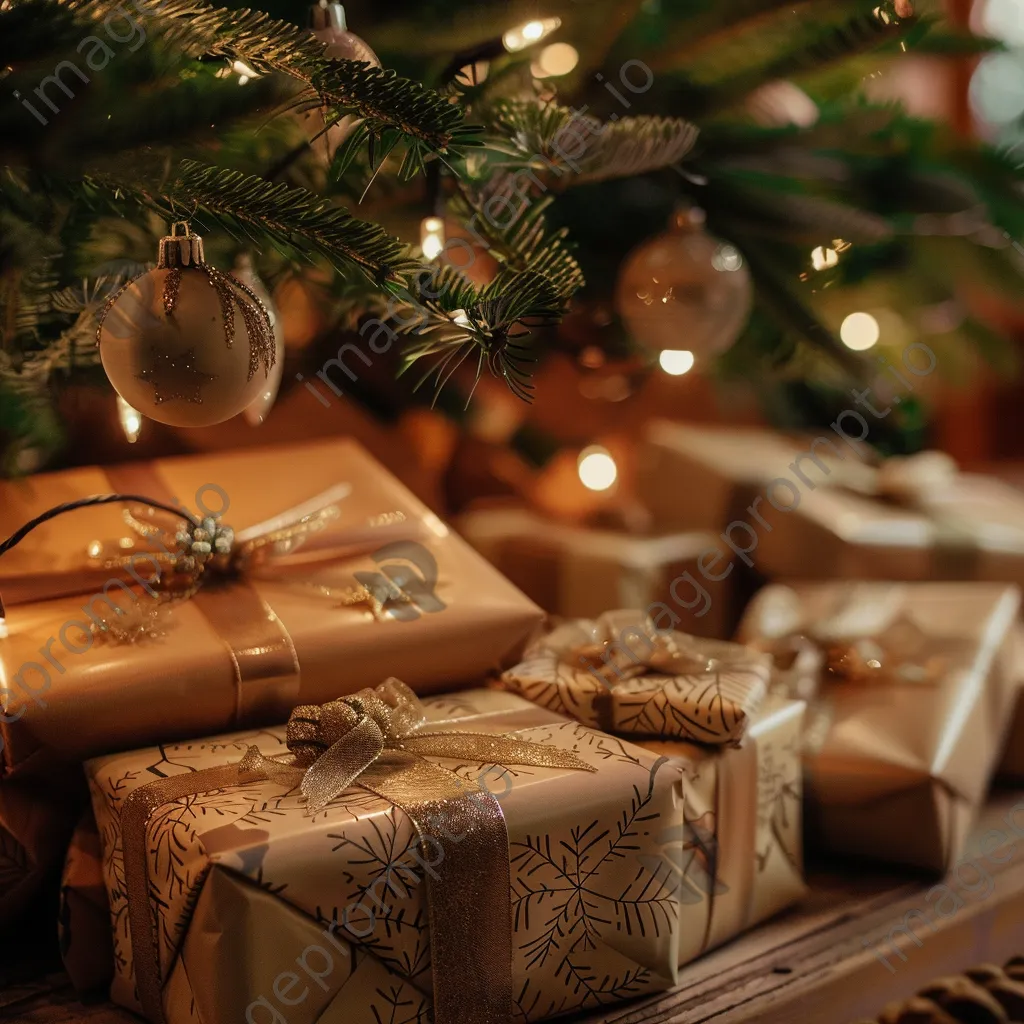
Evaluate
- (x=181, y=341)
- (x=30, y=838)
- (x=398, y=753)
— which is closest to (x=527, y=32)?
(x=181, y=341)

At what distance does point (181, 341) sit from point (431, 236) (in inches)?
9.8

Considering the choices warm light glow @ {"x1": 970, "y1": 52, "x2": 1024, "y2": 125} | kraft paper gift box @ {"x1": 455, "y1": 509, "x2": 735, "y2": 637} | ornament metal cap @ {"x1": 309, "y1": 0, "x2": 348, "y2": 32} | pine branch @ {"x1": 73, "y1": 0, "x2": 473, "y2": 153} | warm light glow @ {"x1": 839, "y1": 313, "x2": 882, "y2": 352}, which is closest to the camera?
pine branch @ {"x1": 73, "y1": 0, "x2": 473, "y2": 153}

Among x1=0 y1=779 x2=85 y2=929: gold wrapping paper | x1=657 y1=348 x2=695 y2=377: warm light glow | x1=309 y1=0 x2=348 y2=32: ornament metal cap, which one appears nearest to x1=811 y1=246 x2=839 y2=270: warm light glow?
x1=657 y1=348 x2=695 y2=377: warm light glow

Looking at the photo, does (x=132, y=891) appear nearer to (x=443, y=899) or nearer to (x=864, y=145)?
(x=443, y=899)

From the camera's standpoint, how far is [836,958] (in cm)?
74

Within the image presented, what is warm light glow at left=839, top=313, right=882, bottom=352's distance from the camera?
126cm

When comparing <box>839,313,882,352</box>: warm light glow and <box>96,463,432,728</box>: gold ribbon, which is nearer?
<box>96,463,432,728</box>: gold ribbon

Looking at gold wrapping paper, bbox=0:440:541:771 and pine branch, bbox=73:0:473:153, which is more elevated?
pine branch, bbox=73:0:473:153

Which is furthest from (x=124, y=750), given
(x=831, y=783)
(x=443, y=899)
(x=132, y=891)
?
(x=831, y=783)

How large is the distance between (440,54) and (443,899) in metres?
0.58

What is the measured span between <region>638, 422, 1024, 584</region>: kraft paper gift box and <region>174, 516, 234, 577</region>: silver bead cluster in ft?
1.80

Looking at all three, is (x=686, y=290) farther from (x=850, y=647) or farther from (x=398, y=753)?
(x=398, y=753)

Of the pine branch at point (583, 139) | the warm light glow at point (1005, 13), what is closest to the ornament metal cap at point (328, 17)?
the pine branch at point (583, 139)

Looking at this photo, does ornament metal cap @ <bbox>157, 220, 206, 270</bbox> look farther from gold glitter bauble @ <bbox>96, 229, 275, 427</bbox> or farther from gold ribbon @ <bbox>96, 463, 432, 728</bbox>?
gold ribbon @ <bbox>96, 463, 432, 728</bbox>
